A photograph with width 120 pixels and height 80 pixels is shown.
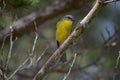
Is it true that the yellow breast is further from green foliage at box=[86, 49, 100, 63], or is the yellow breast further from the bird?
green foliage at box=[86, 49, 100, 63]

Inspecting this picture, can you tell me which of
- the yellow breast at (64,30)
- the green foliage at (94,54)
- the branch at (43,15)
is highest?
the branch at (43,15)

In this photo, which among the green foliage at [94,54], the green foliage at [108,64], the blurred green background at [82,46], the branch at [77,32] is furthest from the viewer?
the green foliage at [94,54]

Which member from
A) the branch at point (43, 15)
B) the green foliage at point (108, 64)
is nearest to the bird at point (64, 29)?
the branch at point (43, 15)

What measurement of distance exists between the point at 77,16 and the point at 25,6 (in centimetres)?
436

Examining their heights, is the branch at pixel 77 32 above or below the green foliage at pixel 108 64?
above

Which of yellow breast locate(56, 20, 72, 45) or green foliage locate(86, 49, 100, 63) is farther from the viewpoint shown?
green foliage locate(86, 49, 100, 63)

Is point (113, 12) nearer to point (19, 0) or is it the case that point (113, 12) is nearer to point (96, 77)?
point (96, 77)

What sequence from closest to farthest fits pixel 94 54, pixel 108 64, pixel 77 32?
pixel 77 32
pixel 108 64
pixel 94 54

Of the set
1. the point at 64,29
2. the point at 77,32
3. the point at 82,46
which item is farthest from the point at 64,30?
the point at 77,32

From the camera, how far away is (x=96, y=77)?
659 cm

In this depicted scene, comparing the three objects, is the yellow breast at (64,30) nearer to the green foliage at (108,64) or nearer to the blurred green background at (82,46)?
the blurred green background at (82,46)

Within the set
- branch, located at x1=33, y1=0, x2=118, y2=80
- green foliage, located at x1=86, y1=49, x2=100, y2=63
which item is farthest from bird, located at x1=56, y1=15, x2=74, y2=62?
branch, located at x1=33, y1=0, x2=118, y2=80

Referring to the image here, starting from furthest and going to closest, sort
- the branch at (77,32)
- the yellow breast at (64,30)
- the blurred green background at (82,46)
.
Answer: the yellow breast at (64,30), the blurred green background at (82,46), the branch at (77,32)

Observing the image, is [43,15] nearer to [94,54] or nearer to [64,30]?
[64,30]
